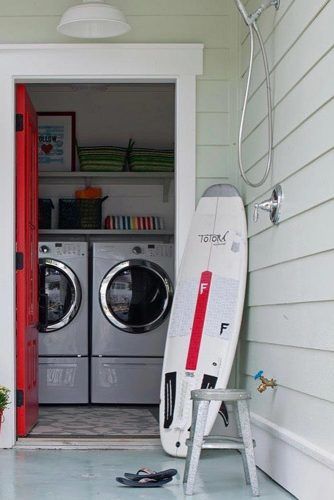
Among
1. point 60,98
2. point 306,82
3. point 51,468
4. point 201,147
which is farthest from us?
point 60,98

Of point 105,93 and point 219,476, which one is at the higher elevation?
point 105,93

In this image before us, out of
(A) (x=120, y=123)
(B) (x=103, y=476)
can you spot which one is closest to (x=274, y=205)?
(B) (x=103, y=476)

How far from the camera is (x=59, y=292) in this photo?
7.36 m

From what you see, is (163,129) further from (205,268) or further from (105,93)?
(205,268)

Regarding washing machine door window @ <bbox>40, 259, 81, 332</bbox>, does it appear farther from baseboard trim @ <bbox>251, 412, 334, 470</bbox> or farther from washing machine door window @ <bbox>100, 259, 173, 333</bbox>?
baseboard trim @ <bbox>251, 412, 334, 470</bbox>

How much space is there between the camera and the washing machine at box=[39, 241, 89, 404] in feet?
23.7

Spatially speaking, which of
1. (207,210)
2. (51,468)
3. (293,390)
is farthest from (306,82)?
(51,468)

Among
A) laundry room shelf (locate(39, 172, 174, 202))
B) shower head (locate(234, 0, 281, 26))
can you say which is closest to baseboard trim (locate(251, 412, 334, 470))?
shower head (locate(234, 0, 281, 26))

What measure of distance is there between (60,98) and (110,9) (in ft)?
11.4

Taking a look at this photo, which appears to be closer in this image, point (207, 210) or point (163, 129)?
point (207, 210)

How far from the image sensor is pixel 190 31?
536cm

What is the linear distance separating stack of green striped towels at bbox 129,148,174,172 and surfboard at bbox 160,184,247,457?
2633 mm

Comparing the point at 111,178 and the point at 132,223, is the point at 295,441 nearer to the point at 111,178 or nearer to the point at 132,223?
the point at 132,223

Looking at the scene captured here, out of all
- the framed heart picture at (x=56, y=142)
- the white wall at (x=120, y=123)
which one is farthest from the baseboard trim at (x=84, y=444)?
the framed heart picture at (x=56, y=142)
